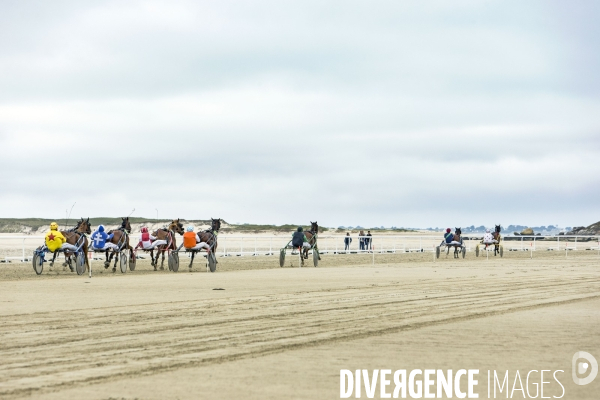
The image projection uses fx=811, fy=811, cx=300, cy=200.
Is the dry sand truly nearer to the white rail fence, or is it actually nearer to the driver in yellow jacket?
the driver in yellow jacket

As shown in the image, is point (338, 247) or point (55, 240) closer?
point (55, 240)

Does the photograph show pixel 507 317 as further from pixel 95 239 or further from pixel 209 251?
pixel 95 239

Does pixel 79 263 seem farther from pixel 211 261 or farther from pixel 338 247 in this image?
pixel 338 247

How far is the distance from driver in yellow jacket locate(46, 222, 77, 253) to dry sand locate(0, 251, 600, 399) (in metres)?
6.29

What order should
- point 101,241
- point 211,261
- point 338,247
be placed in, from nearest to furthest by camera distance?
point 211,261, point 101,241, point 338,247

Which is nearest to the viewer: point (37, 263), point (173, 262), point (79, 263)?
point (79, 263)

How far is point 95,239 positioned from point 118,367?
2046 cm

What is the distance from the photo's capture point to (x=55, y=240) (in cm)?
2614

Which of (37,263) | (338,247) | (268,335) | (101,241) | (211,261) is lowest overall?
(268,335)

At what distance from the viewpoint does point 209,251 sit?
92.9ft

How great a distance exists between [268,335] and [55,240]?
55.4ft

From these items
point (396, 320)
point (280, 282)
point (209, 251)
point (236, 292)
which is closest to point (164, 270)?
point (209, 251)

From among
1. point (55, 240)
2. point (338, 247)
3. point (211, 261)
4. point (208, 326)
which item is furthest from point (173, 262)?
point (338, 247)

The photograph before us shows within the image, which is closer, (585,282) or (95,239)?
(585,282)
